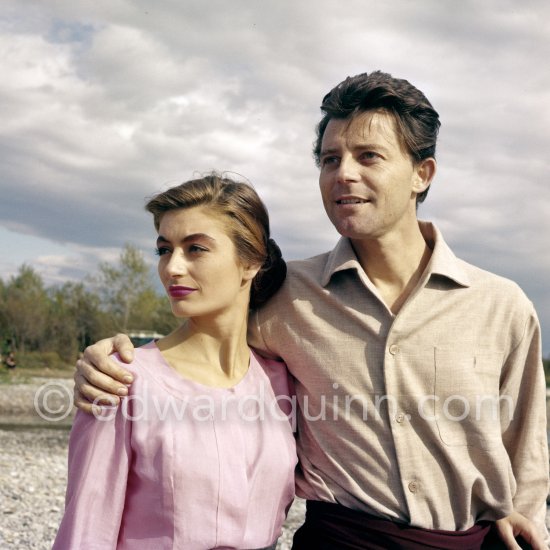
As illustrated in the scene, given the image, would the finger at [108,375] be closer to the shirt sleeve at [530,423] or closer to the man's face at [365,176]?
the man's face at [365,176]

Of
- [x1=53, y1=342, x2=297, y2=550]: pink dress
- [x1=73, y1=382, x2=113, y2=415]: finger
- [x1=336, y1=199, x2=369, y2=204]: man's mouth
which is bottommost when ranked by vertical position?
[x1=53, y1=342, x2=297, y2=550]: pink dress

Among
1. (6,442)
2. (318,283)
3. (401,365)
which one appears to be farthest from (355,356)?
(6,442)

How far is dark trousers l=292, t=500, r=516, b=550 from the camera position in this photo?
304 centimetres

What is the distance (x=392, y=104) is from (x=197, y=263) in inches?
45.5

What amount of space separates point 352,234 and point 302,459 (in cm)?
98

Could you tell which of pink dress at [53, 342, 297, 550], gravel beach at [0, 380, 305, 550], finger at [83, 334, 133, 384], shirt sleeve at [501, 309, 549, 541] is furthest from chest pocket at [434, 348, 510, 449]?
gravel beach at [0, 380, 305, 550]

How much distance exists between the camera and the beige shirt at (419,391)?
3.09 meters

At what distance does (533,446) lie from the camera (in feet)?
11.2

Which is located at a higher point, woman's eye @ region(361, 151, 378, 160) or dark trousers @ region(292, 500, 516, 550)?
woman's eye @ region(361, 151, 378, 160)

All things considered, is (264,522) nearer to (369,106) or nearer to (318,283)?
(318,283)

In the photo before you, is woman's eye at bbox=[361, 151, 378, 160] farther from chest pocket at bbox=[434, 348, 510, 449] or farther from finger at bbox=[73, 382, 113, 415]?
finger at bbox=[73, 382, 113, 415]

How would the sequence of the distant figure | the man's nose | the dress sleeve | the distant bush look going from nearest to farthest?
the dress sleeve, the man's nose, the distant figure, the distant bush

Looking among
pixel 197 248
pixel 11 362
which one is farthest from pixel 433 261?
pixel 11 362

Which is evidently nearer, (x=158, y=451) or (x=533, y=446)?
(x=158, y=451)
